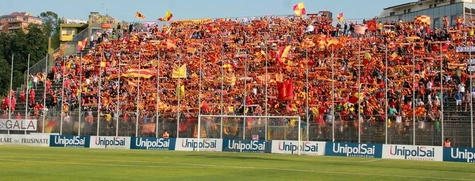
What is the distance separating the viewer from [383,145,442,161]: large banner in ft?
145

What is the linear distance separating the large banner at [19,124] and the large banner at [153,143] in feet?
30.3

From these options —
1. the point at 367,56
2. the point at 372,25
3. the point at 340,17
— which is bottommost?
the point at 367,56

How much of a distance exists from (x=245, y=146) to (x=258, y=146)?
958 millimetres

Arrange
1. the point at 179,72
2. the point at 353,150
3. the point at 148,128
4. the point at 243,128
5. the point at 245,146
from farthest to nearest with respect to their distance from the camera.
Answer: the point at 179,72
the point at 148,128
the point at 243,128
the point at 245,146
the point at 353,150

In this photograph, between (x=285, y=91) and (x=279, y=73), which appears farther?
(x=279, y=73)

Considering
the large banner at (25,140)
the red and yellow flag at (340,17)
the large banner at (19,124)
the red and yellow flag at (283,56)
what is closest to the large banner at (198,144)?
the red and yellow flag at (283,56)

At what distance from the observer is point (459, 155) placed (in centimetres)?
4284

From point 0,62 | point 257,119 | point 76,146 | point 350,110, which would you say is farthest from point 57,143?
point 0,62

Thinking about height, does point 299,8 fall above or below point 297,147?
above

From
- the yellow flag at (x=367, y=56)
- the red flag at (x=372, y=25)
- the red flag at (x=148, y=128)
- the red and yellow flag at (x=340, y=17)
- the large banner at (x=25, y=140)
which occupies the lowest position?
the large banner at (x=25, y=140)

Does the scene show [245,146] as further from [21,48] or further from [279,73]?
[21,48]

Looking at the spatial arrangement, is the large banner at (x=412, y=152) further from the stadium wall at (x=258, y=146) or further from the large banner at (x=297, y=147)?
the large banner at (x=297, y=147)

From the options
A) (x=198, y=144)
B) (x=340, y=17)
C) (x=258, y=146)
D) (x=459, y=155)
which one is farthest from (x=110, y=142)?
(x=340, y=17)

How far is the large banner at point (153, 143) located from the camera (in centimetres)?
5397
